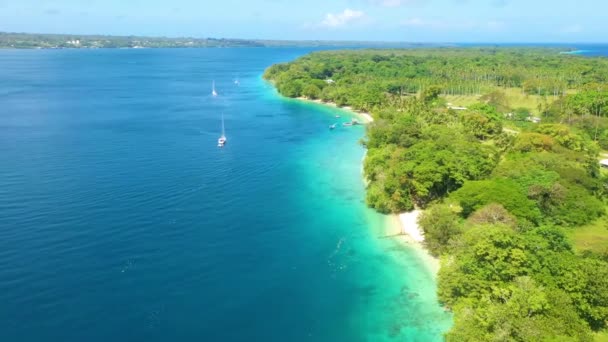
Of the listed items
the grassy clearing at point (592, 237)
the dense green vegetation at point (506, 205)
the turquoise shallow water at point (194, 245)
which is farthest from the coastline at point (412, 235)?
the grassy clearing at point (592, 237)

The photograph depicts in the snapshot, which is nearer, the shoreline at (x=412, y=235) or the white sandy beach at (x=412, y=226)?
the shoreline at (x=412, y=235)

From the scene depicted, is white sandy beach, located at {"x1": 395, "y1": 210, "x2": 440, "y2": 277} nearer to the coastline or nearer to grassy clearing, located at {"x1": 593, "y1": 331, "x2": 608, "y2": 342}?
the coastline

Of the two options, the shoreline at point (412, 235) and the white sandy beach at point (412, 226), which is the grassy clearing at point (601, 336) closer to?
the shoreline at point (412, 235)

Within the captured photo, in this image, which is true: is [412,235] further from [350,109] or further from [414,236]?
[350,109]

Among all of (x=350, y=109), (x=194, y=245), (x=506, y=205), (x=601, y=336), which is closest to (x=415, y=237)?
(x=506, y=205)

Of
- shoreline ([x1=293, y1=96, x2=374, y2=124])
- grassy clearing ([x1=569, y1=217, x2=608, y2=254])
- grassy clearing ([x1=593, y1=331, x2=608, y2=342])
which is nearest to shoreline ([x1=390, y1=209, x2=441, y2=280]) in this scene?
grassy clearing ([x1=593, y1=331, x2=608, y2=342])

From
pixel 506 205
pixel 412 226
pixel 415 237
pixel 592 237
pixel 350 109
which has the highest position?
pixel 350 109
